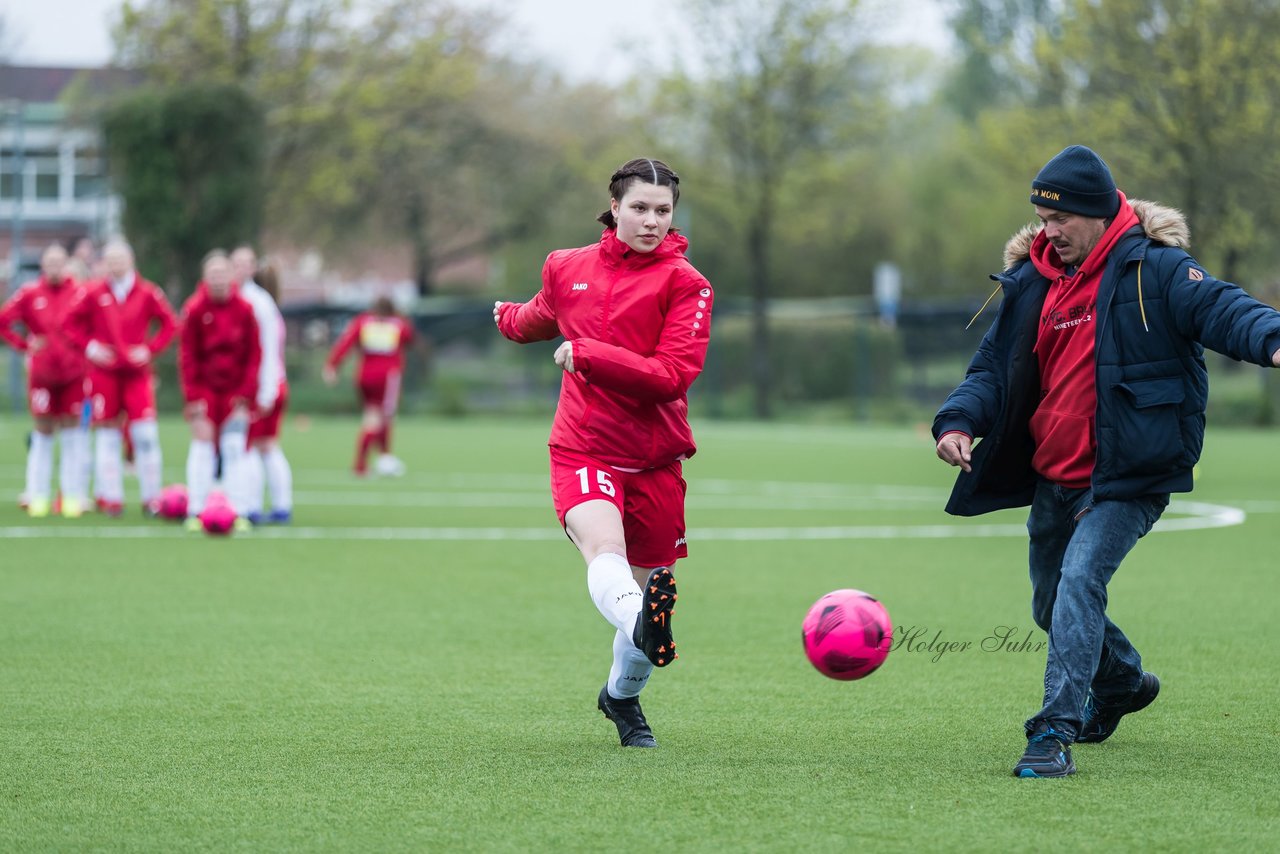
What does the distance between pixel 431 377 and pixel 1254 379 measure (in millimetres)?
18064

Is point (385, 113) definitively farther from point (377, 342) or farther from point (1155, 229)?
point (1155, 229)

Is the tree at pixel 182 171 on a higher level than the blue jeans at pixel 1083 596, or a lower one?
higher

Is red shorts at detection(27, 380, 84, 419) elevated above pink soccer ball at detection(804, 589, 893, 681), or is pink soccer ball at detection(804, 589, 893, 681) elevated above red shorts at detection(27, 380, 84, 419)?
pink soccer ball at detection(804, 589, 893, 681)

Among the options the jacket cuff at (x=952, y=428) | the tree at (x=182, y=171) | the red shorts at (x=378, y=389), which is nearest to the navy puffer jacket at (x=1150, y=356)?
the jacket cuff at (x=952, y=428)

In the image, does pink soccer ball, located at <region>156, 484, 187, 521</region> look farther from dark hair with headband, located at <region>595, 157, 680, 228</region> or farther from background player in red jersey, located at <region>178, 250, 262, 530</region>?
dark hair with headband, located at <region>595, 157, 680, 228</region>

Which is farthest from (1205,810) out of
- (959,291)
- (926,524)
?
A: (959,291)

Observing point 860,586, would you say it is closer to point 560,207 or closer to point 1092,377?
point 1092,377

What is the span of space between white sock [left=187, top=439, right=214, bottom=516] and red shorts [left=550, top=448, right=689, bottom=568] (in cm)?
844

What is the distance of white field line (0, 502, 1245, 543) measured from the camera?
14.2 m

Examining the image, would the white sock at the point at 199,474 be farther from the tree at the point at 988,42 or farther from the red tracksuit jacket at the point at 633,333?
the tree at the point at 988,42

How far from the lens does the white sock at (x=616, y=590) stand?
585 cm

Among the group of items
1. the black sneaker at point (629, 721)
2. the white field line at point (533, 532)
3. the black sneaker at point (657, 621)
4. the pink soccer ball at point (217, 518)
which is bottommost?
the white field line at point (533, 532)

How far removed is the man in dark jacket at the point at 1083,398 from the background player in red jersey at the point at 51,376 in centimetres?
1103

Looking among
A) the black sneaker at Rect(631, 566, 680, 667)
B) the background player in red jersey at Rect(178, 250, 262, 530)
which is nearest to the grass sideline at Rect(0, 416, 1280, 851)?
the black sneaker at Rect(631, 566, 680, 667)
